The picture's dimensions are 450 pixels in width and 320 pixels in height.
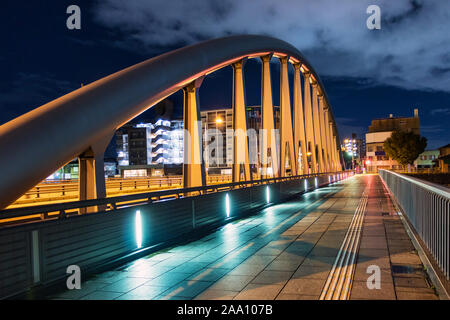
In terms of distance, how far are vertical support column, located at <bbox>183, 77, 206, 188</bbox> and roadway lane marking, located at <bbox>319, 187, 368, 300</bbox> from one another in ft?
14.4

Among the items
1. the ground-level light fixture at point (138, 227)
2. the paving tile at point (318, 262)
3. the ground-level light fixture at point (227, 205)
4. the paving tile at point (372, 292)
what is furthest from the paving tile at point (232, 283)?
the ground-level light fixture at point (227, 205)

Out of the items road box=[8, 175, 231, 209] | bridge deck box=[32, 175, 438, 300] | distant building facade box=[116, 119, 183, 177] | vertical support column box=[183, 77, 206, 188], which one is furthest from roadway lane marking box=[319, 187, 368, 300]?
distant building facade box=[116, 119, 183, 177]

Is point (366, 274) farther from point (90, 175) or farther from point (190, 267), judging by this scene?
point (90, 175)

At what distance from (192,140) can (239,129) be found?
409cm

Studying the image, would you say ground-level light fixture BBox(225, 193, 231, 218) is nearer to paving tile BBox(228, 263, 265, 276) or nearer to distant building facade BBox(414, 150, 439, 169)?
paving tile BBox(228, 263, 265, 276)

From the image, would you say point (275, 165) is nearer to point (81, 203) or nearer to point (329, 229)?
point (329, 229)

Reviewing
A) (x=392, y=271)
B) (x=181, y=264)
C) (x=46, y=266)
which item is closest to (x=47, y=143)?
(x=46, y=266)

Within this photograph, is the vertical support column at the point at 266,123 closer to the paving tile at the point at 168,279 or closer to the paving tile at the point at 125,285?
the paving tile at the point at 168,279

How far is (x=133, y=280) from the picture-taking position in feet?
19.0

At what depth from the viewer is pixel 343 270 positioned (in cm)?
598

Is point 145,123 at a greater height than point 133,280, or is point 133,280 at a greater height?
point 145,123

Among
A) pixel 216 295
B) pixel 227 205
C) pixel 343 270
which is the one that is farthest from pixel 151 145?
pixel 216 295
